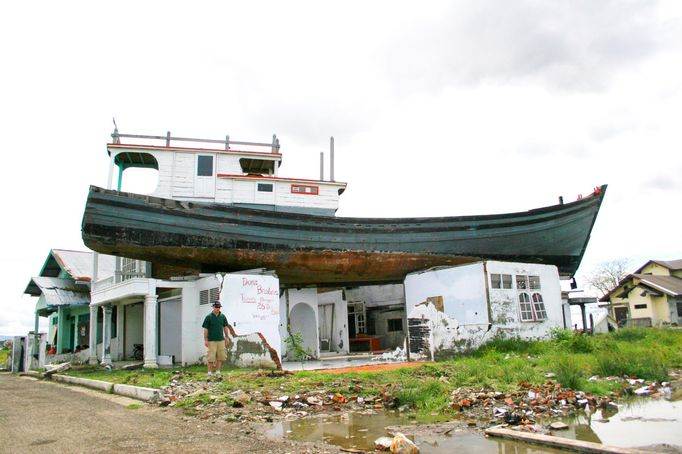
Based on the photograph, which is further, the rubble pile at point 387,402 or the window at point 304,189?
the window at point 304,189

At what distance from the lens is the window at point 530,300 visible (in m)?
15.7

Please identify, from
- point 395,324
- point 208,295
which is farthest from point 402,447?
point 395,324

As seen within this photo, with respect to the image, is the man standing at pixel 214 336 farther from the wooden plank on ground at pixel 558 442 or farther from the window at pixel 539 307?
the window at pixel 539 307

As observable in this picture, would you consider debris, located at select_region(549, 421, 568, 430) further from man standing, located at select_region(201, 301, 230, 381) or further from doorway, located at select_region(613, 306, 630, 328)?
doorway, located at select_region(613, 306, 630, 328)

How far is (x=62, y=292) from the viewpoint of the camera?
21359 mm

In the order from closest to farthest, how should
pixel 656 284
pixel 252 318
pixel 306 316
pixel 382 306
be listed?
1. pixel 252 318
2. pixel 306 316
3. pixel 382 306
4. pixel 656 284

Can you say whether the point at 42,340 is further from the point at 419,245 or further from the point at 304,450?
the point at 304,450

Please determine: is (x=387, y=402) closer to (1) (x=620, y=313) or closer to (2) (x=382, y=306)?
(2) (x=382, y=306)

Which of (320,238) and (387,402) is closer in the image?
(387,402)

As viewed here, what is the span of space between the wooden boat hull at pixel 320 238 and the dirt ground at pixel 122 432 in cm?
618

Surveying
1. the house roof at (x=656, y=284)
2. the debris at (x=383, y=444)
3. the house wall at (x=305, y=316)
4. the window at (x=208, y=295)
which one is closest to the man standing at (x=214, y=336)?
the window at (x=208, y=295)

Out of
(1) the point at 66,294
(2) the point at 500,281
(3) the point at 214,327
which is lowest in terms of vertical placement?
(3) the point at 214,327

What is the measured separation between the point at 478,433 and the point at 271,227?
1044 cm

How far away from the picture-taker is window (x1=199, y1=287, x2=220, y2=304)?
1329cm
